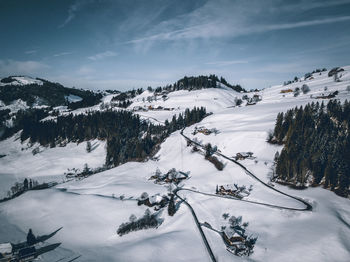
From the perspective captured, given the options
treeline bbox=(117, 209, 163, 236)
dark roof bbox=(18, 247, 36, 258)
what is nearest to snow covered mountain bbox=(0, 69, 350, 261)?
treeline bbox=(117, 209, 163, 236)

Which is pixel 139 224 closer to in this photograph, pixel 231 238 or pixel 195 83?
pixel 231 238

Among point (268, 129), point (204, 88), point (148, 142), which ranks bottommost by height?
point (148, 142)

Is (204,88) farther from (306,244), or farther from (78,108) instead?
(306,244)

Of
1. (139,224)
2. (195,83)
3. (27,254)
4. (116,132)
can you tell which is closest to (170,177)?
(139,224)

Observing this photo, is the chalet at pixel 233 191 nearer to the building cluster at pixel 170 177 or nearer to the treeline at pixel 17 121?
the building cluster at pixel 170 177

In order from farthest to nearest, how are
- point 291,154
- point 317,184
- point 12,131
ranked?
point 12,131 → point 291,154 → point 317,184

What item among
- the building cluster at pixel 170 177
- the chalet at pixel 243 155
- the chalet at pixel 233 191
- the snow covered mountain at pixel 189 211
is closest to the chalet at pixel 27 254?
the snow covered mountain at pixel 189 211

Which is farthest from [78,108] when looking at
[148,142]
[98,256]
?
[98,256]
